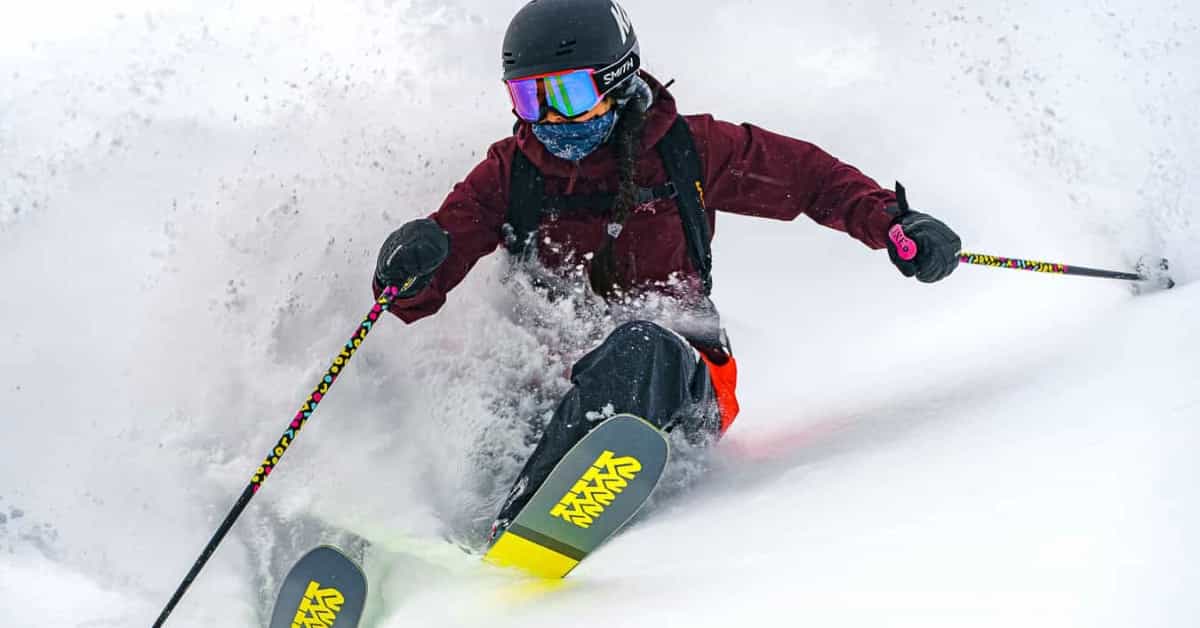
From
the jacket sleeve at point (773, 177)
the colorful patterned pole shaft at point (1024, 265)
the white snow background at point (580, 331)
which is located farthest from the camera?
the colorful patterned pole shaft at point (1024, 265)

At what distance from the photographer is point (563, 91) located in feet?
8.95

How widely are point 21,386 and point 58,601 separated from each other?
35.7 inches

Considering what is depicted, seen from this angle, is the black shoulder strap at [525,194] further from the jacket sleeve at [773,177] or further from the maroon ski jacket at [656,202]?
the jacket sleeve at [773,177]

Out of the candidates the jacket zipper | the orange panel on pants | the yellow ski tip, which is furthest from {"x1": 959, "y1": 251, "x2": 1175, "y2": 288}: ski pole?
the yellow ski tip

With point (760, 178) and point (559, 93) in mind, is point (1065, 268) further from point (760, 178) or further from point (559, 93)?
point (559, 93)

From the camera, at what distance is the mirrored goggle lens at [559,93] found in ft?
8.93

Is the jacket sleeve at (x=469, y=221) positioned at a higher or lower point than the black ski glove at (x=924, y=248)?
lower

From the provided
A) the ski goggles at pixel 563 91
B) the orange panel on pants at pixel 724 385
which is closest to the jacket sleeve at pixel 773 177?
the ski goggles at pixel 563 91

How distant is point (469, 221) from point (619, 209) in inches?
18.2

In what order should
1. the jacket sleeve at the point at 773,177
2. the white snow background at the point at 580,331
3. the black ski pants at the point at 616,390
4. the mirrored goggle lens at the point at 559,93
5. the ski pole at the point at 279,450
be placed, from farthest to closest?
1. the jacket sleeve at the point at 773,177
2. the mirrored goggle lens at the point at 559,93
3. the black ski pants at the point at 616,390
4. the ski pole at the point at 279,450
5. the white snow background at the point at 580,331

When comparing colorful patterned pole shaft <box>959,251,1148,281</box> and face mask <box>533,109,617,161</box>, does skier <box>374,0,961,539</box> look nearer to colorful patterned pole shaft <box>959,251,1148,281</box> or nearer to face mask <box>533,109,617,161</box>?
face mask <box>533,109,617,161</box>

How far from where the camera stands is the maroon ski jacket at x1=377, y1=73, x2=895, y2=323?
2.94 meters

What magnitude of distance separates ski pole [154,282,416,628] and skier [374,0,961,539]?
0.26ft

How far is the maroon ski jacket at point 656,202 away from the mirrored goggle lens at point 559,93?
0.19m
